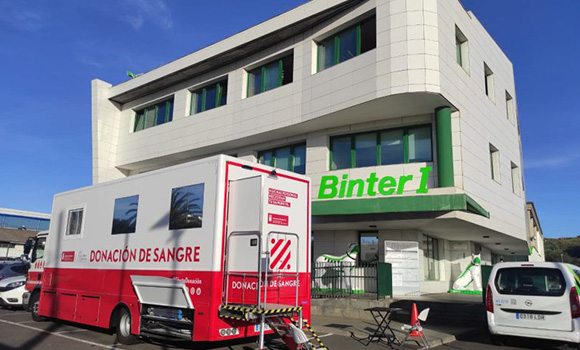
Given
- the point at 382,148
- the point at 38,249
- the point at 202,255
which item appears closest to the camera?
the point at 202,255

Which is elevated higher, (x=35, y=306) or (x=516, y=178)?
(x=516, y=178)

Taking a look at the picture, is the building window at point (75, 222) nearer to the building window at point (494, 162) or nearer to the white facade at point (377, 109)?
the white facade at point (377, 109)

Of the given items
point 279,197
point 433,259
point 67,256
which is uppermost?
point 279,197

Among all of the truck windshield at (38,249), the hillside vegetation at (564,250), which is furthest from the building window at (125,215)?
the hillside vegetation at (564,250)

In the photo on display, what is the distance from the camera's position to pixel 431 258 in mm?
21703

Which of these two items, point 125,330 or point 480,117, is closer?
point 125,330

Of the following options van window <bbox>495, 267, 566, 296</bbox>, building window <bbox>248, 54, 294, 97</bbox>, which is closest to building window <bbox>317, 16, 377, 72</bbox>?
building window <bbox>248, 54, 294, 97</bbox>

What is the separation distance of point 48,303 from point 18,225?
5982 cm

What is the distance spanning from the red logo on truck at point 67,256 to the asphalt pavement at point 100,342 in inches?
66.9

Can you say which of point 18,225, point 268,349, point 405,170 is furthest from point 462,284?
point 18,225

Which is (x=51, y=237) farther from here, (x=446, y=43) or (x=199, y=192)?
(x=446, y=43)

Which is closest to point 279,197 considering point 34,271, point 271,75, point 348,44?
point 34,271

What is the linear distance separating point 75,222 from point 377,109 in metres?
11.5

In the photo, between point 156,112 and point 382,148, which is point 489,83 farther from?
point 156,112
